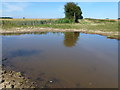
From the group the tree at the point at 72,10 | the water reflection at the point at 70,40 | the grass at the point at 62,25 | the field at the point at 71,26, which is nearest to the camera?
the water reflection at the point at 70,40

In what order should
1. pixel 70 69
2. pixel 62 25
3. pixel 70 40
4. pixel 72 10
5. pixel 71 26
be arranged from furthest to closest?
1. pixel 72 10
2. pixel 62 25
3. pixel 71 26
4. pixel 70 40
5. pixel 70 69

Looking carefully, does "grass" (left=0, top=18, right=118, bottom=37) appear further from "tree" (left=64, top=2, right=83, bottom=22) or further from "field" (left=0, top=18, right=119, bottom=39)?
"tree" (left=64, top=2, right=83, bottom=22)

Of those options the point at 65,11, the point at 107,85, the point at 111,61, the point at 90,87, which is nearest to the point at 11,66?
the point at 90,87

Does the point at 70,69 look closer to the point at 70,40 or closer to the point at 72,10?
the point at 70,40

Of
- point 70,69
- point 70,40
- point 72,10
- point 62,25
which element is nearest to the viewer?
point 70,69

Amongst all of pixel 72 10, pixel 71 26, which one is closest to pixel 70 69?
pixel 71 26

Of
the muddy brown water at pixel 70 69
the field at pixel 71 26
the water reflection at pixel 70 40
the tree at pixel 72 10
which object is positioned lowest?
the muddy brown water at pixel 70 69

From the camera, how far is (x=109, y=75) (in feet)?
24.1

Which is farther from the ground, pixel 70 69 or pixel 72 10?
pixel 72 10

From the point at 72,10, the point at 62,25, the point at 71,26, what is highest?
the point at 72,10

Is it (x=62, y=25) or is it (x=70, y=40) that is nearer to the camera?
(x=70, y=40)

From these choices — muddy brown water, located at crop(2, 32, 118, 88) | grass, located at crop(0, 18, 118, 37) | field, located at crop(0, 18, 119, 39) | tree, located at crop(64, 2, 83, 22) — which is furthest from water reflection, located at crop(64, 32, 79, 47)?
tree, located at crop(64, 2, 83, 22)

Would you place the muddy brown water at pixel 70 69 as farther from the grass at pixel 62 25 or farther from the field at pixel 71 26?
the grass at pixel 62 25

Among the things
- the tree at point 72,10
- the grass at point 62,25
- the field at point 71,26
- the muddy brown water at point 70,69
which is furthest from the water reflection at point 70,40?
the tree at point 72,10
